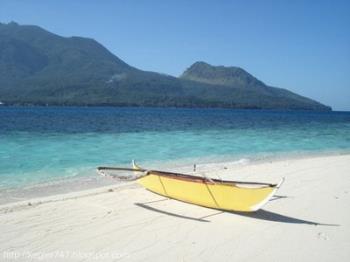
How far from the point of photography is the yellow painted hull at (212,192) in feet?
26.3

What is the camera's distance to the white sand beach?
6398 mm

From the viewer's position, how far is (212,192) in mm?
8648

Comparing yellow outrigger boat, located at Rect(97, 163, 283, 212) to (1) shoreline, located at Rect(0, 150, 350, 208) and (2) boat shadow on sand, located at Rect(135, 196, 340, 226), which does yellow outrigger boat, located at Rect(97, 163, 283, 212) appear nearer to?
(2) boat shadow on sand, located at Rect(135, 196, 340, 226)

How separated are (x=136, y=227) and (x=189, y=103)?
173121 mm

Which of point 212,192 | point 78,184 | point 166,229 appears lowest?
point 78,184

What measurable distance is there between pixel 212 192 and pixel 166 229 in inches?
58.4

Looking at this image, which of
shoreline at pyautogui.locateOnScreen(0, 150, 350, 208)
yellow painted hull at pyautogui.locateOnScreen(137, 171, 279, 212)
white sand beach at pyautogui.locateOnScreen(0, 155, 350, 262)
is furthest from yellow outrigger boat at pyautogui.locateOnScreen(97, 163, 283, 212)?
shoreline at pyautogui.locateOnScreen(0, 150, 350, 208)

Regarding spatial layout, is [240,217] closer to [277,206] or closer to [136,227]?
[277,206]

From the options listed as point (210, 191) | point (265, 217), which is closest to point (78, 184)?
point (210, 191)

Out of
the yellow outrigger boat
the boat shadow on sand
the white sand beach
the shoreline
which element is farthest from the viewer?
the shoreline

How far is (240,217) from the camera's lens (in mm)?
8328

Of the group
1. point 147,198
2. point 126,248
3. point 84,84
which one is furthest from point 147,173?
point 84,84

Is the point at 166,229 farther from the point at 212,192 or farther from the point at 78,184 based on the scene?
the point at 78,184

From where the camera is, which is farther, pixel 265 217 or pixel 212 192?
pixel 212 192
